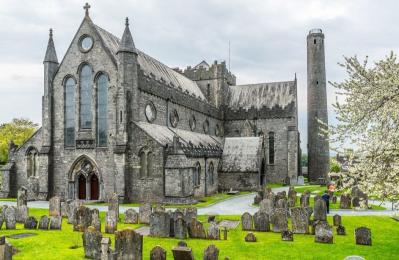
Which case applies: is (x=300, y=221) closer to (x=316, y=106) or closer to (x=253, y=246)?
(x=253, y=246)

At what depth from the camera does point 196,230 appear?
17188mm

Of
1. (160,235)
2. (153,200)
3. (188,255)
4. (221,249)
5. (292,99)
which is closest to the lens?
(188,255)

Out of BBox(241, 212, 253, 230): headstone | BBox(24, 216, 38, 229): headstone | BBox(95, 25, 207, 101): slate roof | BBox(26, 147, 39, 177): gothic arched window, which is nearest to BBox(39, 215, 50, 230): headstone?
BBox(24, 216, 38, 229): headstone

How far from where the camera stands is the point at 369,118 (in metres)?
10.6

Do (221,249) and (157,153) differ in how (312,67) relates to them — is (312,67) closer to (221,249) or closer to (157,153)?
(157,153)

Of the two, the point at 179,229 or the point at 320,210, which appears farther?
the point at 320,210

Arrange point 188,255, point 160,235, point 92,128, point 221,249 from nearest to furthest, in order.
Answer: point 188,255, point 221,249, point 160,235, point 92,128

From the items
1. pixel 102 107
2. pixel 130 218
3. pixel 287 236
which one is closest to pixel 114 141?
pixel 102 107

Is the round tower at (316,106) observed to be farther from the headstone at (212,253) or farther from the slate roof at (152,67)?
the headstone at (212,253)

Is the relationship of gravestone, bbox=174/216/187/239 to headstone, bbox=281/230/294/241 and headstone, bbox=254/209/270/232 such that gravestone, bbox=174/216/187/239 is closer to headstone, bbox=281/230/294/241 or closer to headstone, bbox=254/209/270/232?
headstone, bbox=254/209/270/232

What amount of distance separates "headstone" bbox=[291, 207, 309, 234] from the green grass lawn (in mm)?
445

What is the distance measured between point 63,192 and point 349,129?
26839 millimetres

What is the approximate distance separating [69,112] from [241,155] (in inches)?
710

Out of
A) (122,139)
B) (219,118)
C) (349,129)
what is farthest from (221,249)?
(219,118)
